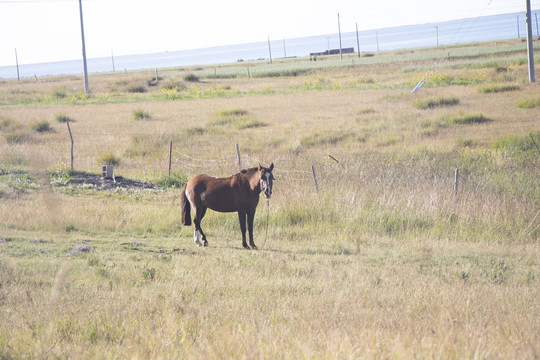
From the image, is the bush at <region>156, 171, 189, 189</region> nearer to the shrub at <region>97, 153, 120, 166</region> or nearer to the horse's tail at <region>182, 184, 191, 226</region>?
the shrub at <region>97, 153, 120, 166</region>

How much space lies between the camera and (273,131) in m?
27.8

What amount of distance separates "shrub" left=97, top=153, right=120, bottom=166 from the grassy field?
0.06 meters

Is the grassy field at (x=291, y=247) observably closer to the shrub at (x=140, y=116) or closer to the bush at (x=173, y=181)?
the bush at (x=173, y=181)

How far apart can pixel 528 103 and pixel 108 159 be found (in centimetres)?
2191

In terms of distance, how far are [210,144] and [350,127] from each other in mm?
7188

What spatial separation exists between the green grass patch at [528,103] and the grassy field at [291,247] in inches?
3.1

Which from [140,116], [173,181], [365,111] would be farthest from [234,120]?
[173,181]

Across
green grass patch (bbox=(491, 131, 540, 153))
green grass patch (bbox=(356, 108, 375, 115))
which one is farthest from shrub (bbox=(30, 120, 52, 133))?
green grass patch (bbox=(491, 131, 540, 153))

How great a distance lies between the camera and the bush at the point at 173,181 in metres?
17.7

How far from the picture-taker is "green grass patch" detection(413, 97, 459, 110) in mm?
31766

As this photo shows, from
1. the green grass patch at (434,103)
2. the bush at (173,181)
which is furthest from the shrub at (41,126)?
the green grass patch at (434,103)

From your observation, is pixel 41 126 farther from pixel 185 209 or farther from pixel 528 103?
pixel 528 103

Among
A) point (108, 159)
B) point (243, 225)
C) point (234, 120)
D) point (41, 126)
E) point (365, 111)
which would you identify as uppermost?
point (41, 126)

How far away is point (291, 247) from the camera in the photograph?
11250 mm
